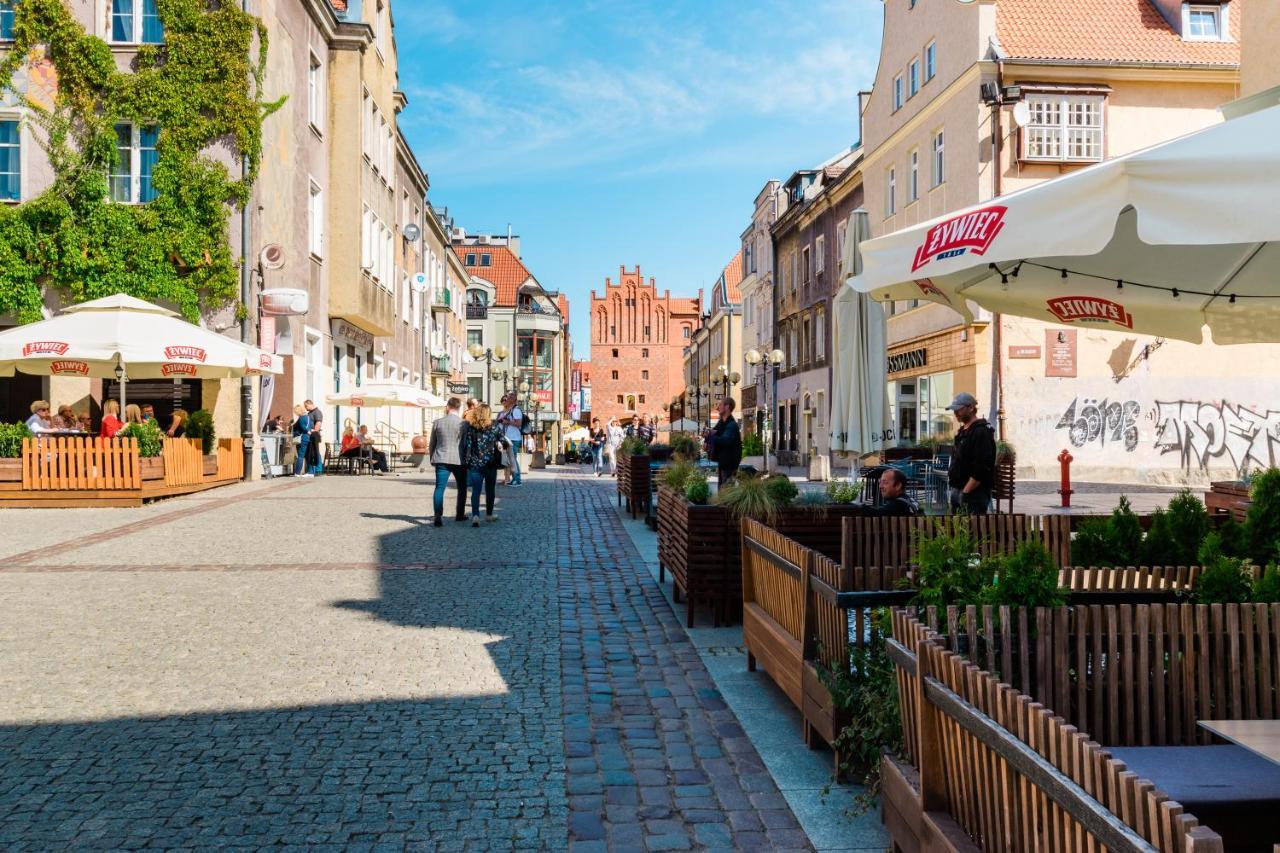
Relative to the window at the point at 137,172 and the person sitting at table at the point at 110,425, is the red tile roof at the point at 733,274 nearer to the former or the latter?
the window at the point at 137,172

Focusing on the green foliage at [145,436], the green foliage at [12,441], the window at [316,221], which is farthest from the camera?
the window at [316,221]

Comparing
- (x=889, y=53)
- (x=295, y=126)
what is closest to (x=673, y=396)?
(x=889, y=53)

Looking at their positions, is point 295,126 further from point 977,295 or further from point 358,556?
point 977,295

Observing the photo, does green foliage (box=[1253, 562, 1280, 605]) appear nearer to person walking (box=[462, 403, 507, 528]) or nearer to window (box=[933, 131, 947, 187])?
person walking (box=[462, 403, 507, 528])

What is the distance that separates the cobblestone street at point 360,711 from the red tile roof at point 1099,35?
2170 cm

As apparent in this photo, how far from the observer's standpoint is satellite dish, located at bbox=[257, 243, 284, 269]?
76.2 ft

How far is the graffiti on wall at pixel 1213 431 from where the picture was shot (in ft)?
80.8

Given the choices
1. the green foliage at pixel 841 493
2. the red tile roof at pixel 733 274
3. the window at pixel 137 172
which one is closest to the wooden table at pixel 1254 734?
the green foliage at pixel 841 493

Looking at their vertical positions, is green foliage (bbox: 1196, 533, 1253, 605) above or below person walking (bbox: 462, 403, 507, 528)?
below

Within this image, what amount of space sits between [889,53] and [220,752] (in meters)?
32.8

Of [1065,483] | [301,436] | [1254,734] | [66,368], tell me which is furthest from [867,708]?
[301,436]

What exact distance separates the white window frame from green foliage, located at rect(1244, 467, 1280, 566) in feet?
70.3

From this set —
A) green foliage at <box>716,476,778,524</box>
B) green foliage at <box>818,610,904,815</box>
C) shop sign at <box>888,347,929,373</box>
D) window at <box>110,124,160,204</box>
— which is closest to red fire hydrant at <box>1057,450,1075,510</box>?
green foliage at <box>716,476,778,524</box>

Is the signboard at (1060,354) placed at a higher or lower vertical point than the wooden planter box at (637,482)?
higher
